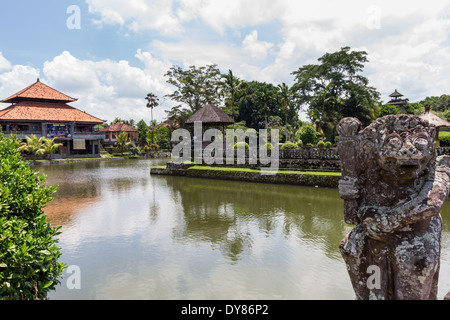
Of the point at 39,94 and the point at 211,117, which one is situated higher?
the point at 39,94

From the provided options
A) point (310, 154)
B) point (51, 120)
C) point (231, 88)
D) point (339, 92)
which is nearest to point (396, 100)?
point (339, 92)

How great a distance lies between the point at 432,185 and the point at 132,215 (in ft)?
29.2

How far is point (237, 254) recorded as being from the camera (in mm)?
6180

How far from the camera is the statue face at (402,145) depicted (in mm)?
2336

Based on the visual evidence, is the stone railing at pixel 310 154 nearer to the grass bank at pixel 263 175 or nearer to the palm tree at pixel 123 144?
the grass bank at pixel 263 175

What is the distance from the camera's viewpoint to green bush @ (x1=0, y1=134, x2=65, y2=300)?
2.77 metres

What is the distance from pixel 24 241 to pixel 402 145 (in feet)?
11.8

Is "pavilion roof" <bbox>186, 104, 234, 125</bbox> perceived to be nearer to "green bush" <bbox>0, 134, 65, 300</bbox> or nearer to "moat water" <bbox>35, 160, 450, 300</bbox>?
"moat water" <bbox>35, 160, 450, 300</bbox>

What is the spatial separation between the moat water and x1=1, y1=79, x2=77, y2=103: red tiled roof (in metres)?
34.4

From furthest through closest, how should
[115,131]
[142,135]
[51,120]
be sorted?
1. [115,131]
2. [142,135]
3. [51,120]

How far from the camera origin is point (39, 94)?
40.4m

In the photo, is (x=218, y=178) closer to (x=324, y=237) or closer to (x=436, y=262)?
(x=324, y=237)

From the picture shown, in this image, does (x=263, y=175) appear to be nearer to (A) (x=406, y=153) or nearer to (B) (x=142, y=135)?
(A) (x=406, y=153)
